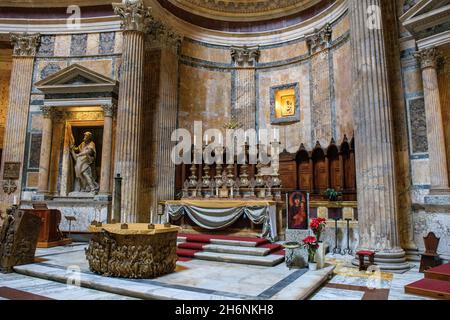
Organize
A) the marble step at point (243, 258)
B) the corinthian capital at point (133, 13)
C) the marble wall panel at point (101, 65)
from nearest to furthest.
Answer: the marble step at point (243, 258) → the corinthian capital at point (133, 13) → the marble wall panel at point (101, 65)

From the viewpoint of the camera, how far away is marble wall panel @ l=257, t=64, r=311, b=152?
1292 centimetres

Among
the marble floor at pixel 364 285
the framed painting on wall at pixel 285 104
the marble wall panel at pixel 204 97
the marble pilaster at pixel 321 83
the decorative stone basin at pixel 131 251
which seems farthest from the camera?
the framed painting on wall at pixel 285 104

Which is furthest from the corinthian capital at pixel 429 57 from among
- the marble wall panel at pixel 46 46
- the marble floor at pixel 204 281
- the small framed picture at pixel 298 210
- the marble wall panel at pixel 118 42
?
the marble wall panel at pixel 46 46

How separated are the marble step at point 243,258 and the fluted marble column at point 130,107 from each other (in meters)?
3.45

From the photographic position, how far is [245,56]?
46.5 ft

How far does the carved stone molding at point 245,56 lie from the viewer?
556 inches

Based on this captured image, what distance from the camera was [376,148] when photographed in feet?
23.3

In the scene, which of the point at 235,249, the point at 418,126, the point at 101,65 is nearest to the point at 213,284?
the point at 235,249

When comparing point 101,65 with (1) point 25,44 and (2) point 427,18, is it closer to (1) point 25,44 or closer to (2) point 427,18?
(1) point 25,44

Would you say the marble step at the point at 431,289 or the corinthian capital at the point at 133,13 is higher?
the corinthian capital at the point at 133,13

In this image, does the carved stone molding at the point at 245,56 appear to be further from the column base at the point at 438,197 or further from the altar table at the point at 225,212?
the column base at the point at 438,197

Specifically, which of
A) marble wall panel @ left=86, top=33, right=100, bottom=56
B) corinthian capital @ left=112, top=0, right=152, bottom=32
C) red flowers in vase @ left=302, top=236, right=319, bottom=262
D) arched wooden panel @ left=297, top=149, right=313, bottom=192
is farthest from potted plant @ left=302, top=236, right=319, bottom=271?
marble wall panel @ left=86, top=33, right=100, bottom=56

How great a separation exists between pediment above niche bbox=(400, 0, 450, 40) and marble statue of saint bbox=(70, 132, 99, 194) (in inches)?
400
